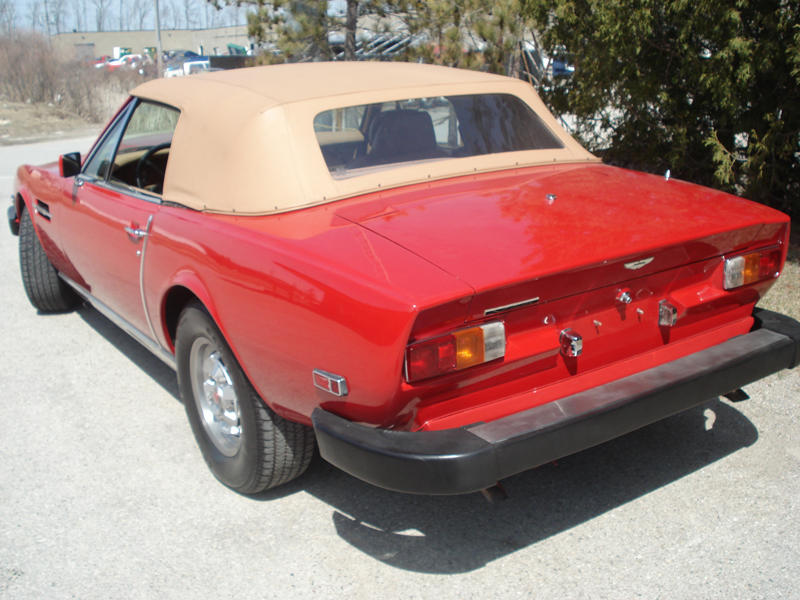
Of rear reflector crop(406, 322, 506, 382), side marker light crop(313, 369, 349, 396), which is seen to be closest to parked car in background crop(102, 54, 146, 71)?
side marker light crop(313, 369, 349, 396)

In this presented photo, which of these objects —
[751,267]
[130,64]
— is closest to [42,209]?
[751,267]

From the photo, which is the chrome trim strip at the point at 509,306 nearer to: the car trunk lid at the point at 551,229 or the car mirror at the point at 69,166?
the car trunk lid at the point at 551,229

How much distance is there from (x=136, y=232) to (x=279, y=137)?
2.63 ft

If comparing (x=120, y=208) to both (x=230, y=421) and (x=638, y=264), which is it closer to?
(x=230, y=421)

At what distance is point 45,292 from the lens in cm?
483

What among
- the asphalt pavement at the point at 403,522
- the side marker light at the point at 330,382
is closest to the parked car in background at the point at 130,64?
the asphalt pavement at the point at 403,522

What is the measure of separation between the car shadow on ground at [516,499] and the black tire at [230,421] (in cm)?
19

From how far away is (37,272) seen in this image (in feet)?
15.7

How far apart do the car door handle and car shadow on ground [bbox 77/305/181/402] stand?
3.13 ft

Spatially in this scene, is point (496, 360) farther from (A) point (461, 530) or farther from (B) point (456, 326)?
(A) point (461, 530)

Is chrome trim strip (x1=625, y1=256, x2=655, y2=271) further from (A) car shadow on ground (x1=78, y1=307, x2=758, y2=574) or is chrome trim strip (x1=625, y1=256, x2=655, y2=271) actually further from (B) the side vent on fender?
(B) the side vent on fender

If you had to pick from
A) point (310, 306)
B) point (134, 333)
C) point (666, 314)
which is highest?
point (310, 306)

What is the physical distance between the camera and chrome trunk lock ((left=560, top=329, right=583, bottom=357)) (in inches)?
87.7

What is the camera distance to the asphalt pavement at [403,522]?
232cm
